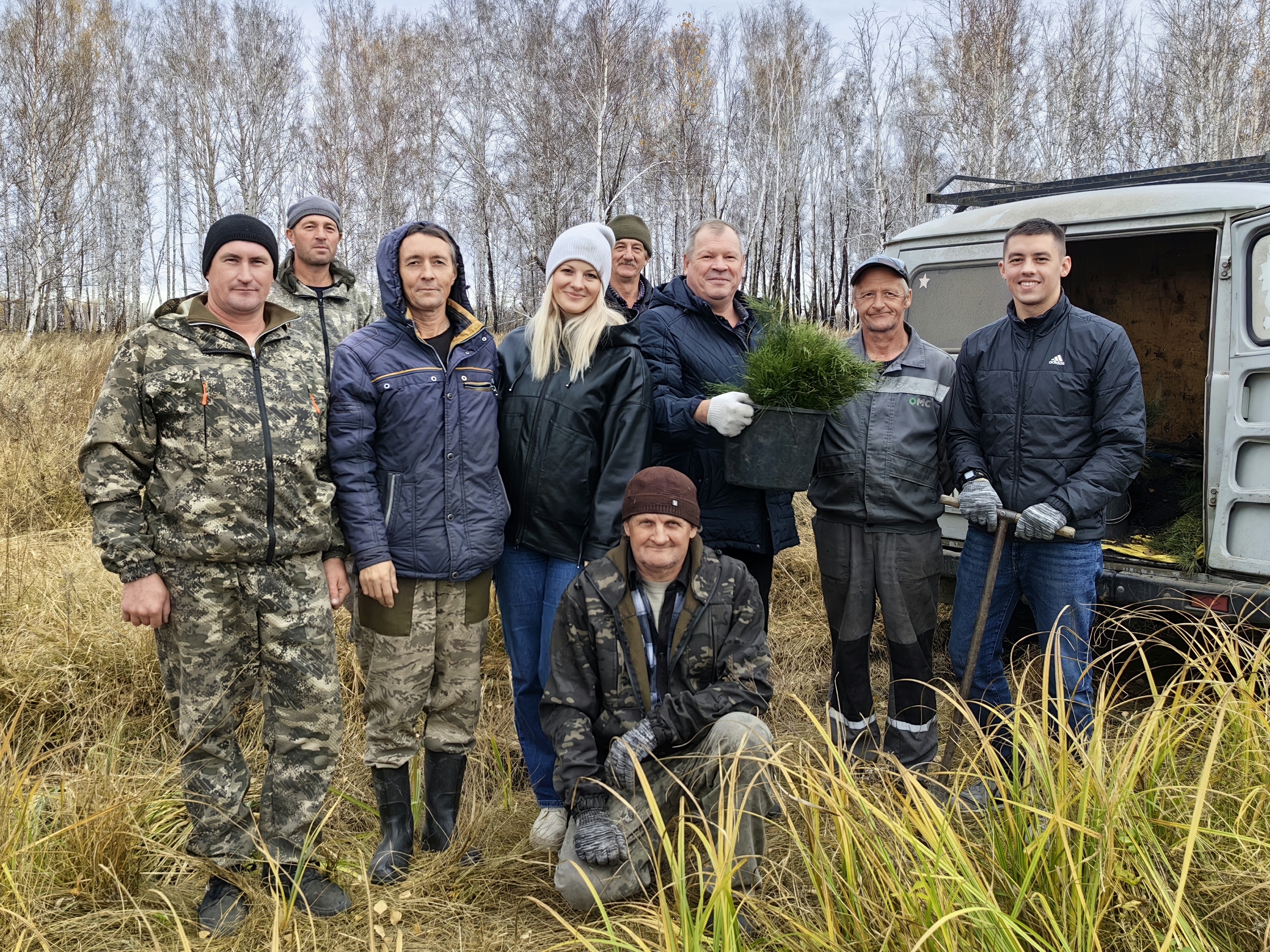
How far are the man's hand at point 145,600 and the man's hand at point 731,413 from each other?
1.79 meters

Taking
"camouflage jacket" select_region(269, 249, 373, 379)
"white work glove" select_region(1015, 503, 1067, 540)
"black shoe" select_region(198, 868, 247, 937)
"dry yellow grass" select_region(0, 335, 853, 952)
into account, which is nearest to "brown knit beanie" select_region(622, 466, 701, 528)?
"dry yellow grass" select_region(0, 335, 853, 952)

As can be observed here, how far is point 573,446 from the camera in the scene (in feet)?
9.74

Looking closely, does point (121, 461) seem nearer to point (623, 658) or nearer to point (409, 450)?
point (409, 450)

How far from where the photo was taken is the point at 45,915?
237cm

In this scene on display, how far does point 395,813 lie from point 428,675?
0.49 meters

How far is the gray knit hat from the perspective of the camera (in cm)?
460

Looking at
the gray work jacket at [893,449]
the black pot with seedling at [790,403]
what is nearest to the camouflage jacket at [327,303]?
→ the black pot with seedling at [790,403]

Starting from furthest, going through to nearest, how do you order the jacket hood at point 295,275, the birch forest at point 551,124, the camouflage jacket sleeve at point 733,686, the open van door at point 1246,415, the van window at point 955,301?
the birch forest at point 551,124 < the van window at point 955,301 < the jacket hood at point 295,275 < the open van door at point 1246,415 < the camouflage jacket sleeve at point 733,686

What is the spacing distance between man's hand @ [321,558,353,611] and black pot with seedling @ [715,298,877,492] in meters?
1.36

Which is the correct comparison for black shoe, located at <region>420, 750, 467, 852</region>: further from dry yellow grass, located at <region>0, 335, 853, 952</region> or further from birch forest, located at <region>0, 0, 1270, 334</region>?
birch forest, located at <region>0, 0, 1270, 334</region>

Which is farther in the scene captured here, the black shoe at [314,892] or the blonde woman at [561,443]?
the blonde woman at [561,443]

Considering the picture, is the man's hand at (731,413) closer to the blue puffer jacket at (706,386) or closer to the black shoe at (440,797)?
the blue puffer jacket at (706,386)

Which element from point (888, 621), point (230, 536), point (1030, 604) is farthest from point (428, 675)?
point (1030, 604)

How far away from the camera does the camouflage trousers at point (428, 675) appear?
283 centimetres
